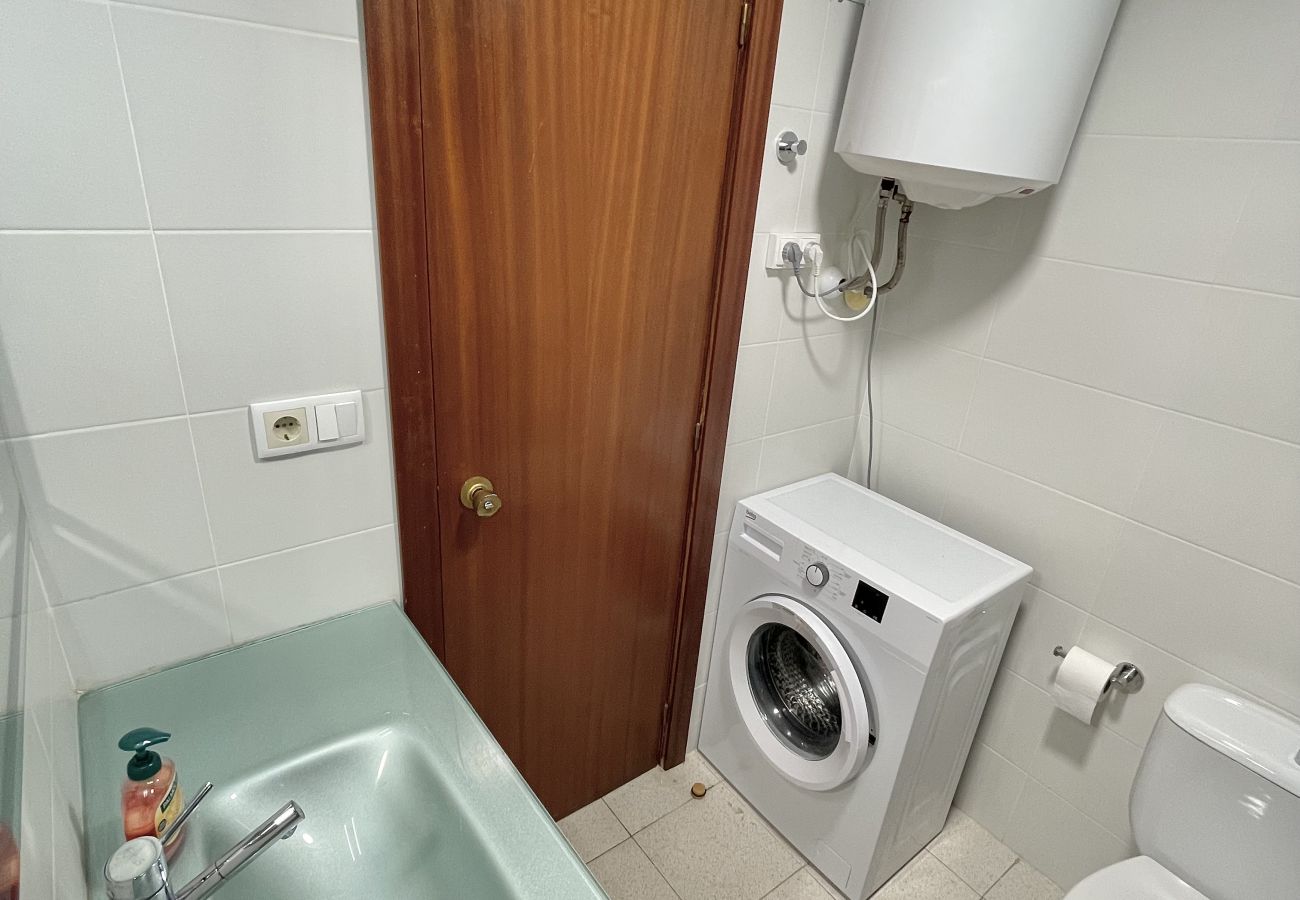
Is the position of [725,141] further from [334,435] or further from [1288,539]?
[1288,539]

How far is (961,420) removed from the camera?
5.47 feet

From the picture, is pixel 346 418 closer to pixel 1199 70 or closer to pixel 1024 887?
pixel 1199 70

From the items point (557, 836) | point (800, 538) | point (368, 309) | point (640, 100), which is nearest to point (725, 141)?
point (640, 100)

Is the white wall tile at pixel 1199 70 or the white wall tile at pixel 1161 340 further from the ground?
the white wall tile at pixel 1199 70

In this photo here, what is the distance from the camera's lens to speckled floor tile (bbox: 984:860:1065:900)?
1.64 m

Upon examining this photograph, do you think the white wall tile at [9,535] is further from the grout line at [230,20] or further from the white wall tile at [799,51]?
the white wall tile at [799,51]

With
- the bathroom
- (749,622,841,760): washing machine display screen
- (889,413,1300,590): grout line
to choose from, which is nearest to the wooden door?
the bathroom

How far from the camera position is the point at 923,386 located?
173cm

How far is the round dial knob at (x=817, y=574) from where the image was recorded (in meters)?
1.46

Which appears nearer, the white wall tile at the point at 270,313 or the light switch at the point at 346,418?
the white wall tile at the point at 270,313

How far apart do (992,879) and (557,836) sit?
1438mm

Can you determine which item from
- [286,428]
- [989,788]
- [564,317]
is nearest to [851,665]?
[989,788]

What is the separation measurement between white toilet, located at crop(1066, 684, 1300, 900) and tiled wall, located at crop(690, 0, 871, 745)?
2.97 ft

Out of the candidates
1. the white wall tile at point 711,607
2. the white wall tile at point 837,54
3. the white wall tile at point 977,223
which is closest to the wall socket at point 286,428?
the white wall tile at point 711,607
